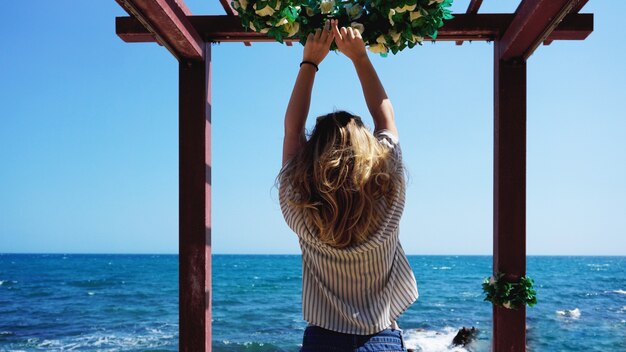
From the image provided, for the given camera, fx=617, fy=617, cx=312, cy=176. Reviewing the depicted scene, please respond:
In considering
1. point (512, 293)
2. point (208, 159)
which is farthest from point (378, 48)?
point (512, 293)

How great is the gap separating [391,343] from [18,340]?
19.9 metres

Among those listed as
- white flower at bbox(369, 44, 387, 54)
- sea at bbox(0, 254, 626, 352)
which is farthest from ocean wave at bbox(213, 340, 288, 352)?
white flower at bbox(369, 44, 387, 54)

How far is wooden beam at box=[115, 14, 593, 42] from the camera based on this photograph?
11.0 feet

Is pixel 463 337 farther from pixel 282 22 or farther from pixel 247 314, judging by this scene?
pixel 282 22

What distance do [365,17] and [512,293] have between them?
200cm

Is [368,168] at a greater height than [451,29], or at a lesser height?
lesser

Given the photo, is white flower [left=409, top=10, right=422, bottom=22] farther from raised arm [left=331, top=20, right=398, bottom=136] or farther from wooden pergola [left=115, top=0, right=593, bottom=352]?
wooden pergola [left=115, top=0, right=593, bottom=352]

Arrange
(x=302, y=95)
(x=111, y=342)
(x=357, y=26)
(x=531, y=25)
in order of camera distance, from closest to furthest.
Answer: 1. (x=302, y=95)
2. (x=357, y=26)
3. (x=531, y=25)
4. (x=111, y=342)

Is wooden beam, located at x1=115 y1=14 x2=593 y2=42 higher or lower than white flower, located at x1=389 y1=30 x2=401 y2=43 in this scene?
higher

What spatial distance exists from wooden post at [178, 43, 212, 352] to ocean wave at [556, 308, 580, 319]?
2466 centimetres

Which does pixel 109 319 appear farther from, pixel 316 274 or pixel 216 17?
pixel 316 274

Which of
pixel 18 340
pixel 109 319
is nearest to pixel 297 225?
pixel 18 340

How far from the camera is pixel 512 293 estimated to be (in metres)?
3.33

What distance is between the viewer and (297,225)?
1330mm
